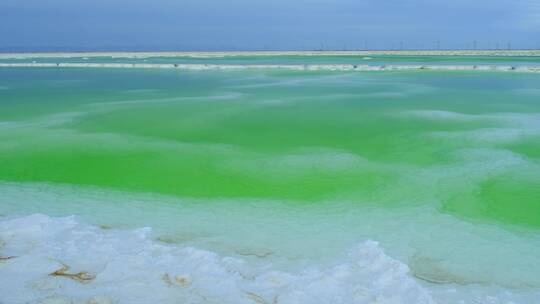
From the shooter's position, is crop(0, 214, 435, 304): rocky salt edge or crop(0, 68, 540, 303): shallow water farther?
crop(0, 68, 540, 303): shallow water

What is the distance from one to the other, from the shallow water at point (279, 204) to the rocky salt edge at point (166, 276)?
0.02m

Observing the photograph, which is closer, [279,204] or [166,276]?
[166,276]

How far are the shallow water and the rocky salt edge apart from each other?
0.05ft

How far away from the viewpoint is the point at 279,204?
18.7 feet

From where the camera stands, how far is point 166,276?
3873 mm

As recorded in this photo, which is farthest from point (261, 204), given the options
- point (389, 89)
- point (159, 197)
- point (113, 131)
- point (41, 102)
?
point (389, 89)

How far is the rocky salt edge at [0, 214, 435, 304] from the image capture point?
3.58m

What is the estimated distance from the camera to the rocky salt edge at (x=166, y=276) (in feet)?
11.7

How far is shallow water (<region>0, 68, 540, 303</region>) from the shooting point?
3.83 meters

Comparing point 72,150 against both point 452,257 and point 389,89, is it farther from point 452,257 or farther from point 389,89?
point 389,89

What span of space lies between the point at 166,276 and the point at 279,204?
2.08 meters

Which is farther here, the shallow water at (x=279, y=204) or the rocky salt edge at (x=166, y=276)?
the shallow water at (x=279, y=204)

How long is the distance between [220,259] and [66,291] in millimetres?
1213

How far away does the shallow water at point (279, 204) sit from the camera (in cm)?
383
